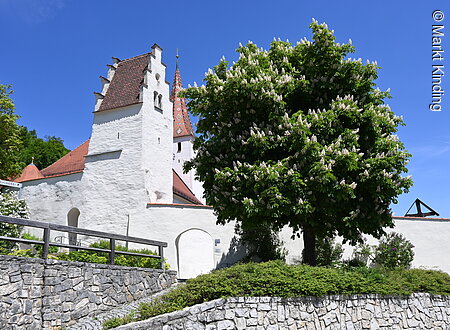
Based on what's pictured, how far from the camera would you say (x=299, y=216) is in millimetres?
11602

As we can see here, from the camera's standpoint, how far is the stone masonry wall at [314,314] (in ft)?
25.8

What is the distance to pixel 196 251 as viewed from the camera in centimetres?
2161

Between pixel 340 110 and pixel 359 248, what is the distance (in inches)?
352

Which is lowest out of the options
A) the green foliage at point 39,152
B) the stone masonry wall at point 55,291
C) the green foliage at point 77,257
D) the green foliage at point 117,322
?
the green foliage at point 117,322

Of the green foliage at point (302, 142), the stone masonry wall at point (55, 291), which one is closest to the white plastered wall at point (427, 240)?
the green foliage at point (302, 142)

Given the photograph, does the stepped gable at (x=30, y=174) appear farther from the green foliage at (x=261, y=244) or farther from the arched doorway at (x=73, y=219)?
the green foliage at (x=261, y=244)

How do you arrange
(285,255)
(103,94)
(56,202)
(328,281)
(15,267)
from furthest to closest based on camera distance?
(103,94) → (56,202) → (285,255) → (328,281) → (15,267)

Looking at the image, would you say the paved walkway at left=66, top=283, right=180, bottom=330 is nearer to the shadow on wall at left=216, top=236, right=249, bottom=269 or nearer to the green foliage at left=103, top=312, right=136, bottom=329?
the green foliage at left=103, top=312, right=136, bottom=329

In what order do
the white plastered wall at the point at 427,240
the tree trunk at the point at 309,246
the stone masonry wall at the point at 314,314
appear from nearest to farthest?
the stone masonry wall at the point at 314,314 → the tree trunk at the point at 309,246 → the white plastered wall at the point at 427,240

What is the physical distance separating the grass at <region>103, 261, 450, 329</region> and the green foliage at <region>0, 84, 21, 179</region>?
15.0 metres

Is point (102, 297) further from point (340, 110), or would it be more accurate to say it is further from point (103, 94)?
point (103, 94)

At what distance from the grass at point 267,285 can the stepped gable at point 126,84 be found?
15335mm

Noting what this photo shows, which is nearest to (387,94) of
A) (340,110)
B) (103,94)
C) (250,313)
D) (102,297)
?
(340,110)

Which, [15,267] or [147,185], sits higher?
[147,185]
